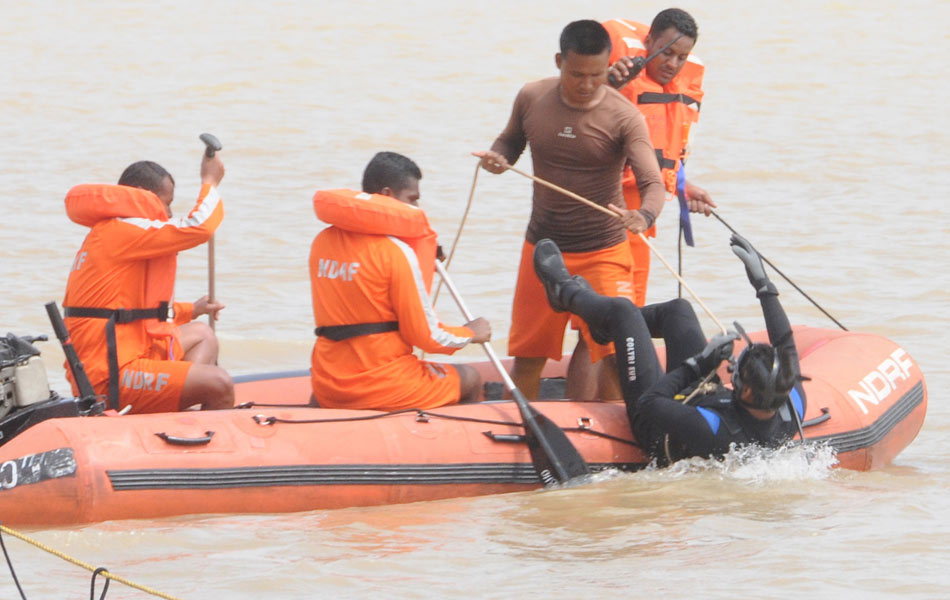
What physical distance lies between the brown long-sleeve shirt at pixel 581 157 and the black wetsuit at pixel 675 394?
1.11ft

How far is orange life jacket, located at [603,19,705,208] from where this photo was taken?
668 cm

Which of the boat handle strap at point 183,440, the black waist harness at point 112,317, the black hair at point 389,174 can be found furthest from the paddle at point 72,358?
the black hair at point 389,174

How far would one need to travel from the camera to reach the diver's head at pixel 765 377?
5.36m

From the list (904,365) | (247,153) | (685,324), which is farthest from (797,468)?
(247,153)

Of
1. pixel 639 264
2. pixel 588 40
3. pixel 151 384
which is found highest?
pixel 588 40

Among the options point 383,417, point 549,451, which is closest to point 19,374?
point 383,417

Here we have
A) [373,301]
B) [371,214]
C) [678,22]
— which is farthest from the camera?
[678,22]

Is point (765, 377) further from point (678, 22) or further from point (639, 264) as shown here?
point (678, 22)

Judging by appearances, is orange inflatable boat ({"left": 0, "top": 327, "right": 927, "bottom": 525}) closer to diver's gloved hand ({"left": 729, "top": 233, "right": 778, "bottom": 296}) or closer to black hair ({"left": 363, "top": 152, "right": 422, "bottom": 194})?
diver's gloved hand ({"left": 729, "top": 233, "right": 778, "bottom": 296})

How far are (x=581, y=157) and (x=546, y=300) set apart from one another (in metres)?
0.62

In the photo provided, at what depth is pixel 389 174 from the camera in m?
5.40

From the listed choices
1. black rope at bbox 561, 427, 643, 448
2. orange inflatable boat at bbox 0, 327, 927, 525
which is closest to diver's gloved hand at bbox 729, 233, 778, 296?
orange inflatable boat at bbox 0, 327, 927, 525

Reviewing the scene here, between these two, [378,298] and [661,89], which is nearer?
[378,298]

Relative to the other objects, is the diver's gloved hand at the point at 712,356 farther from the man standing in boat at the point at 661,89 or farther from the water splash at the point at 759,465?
the man standing in boat at the point at 661,89
